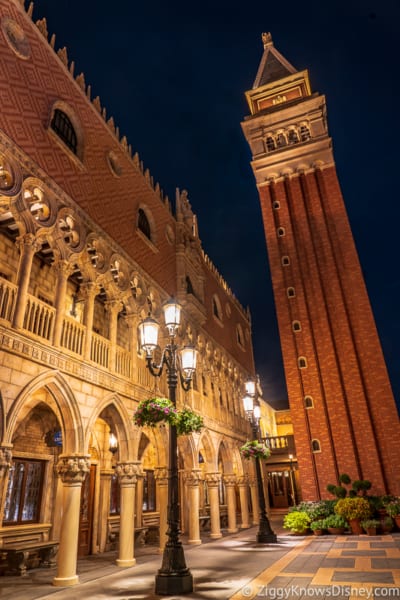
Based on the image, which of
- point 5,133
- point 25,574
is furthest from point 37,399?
point 5,133

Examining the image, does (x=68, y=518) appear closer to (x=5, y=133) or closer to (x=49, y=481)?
(x=49, y=481)

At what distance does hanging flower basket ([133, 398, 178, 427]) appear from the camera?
25.3 feet

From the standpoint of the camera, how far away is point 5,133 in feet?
Answer: 30.1

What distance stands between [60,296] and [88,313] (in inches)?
45.8

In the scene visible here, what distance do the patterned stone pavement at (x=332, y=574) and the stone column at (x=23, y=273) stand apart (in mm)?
6316

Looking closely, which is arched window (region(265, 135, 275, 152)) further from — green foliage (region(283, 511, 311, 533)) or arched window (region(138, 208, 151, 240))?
green foliage (region(283, 511, 311, 533))

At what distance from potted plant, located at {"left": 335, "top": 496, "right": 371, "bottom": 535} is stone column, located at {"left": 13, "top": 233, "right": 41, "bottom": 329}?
43.4 feet

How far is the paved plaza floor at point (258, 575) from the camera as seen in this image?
6363mm

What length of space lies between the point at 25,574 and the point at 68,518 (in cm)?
267

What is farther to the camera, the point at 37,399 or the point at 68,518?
the point at 37,399

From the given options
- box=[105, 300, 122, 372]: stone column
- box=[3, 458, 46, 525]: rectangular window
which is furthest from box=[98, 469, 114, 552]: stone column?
box=[105, 300, 122, 372]: stone column

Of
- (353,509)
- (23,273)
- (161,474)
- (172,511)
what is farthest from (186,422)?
(353,509)

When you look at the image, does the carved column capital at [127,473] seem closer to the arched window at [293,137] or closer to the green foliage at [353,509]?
the green foliage at [353,509]

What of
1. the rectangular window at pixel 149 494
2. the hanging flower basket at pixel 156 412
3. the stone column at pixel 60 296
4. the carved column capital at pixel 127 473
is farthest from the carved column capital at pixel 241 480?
the stone column at pixel 60 296
